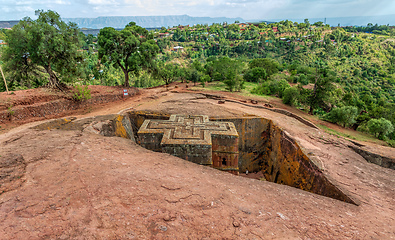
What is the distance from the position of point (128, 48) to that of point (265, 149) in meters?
16.1

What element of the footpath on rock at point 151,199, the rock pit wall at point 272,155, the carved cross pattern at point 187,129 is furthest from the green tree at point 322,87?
the carved cross pattern at point 187,129

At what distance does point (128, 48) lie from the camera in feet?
Answer: 62.8

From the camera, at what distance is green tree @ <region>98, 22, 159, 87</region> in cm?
1817

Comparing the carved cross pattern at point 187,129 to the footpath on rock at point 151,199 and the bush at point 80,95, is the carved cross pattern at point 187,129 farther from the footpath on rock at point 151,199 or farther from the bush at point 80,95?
the bush at point 80,95

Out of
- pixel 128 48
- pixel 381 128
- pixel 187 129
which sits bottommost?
pixel 381 128

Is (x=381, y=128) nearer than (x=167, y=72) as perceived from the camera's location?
Yes

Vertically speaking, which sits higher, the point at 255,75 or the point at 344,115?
the point at 255,75

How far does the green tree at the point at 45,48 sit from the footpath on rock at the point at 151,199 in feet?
27.8

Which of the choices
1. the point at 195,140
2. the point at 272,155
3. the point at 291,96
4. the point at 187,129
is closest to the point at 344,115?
the point at 291,96

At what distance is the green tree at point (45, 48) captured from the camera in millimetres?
12492

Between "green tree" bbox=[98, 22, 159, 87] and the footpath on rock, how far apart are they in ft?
42.4

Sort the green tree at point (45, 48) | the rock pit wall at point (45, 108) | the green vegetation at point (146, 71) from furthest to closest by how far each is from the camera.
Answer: the green vegetation at point (146, 71), the green tree at point (45, 48), the rock pit wall at point (45, 108)

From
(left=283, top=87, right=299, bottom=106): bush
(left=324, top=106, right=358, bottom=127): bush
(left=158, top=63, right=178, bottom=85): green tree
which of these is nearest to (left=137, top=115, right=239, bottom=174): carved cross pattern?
(left=324, top=106, right=358, bottom=127): bush

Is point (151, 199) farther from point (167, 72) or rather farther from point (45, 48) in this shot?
point (167, 72)
